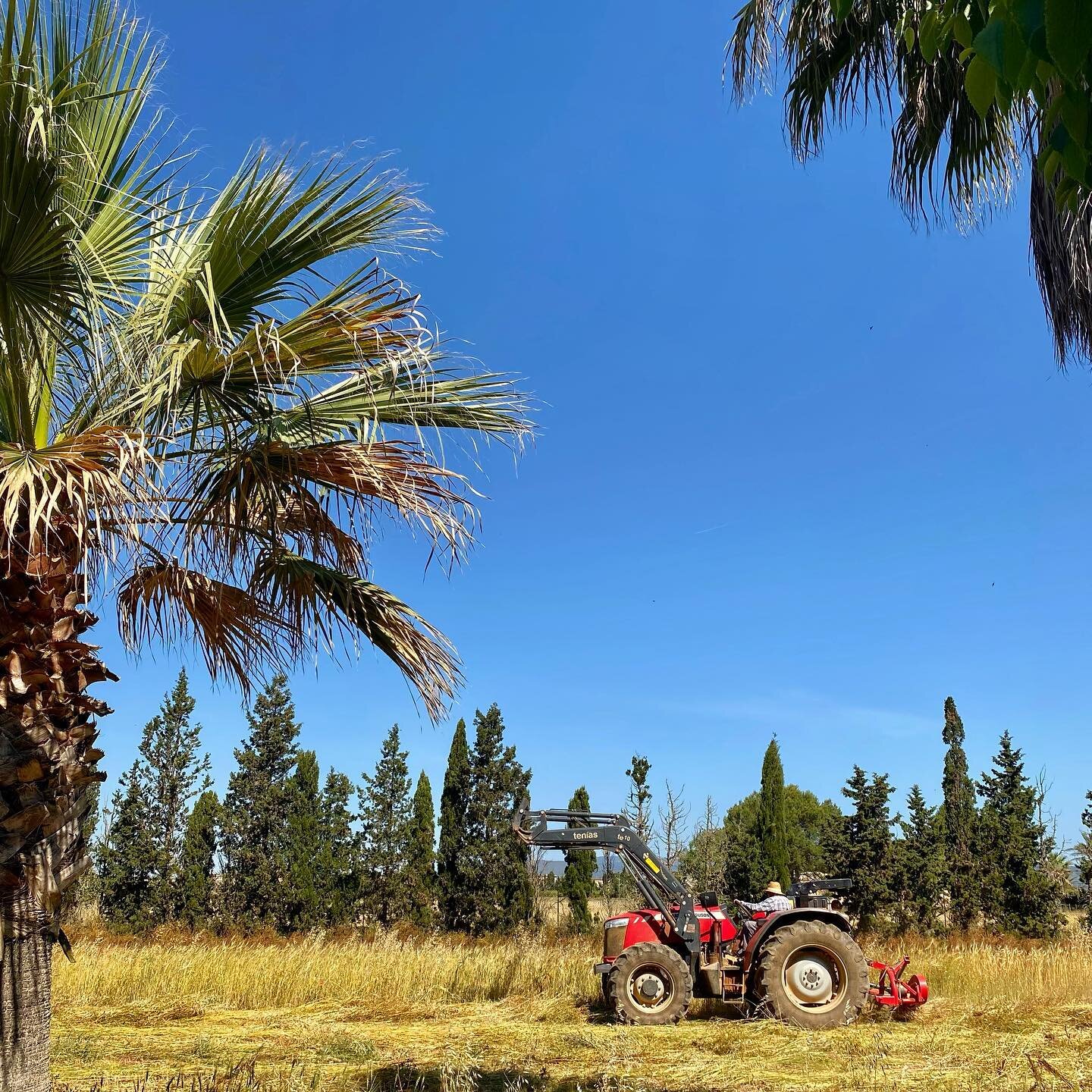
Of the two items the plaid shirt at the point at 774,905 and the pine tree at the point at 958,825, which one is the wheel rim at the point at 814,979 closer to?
the plaid shirt at the point at 774,905

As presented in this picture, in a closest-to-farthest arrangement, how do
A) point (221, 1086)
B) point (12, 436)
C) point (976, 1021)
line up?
point (12, 436), point (221, 1086), point (976, 1021)

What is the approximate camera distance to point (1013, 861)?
18000 mm

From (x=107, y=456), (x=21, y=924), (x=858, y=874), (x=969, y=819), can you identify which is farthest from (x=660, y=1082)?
(x=969, y=819)

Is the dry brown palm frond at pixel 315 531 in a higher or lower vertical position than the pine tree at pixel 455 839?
higher

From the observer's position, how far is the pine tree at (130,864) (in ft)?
62.6

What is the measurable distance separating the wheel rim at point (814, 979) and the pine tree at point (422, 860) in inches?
484

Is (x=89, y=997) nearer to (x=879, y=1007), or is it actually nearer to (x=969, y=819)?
(x=879, y=1007)

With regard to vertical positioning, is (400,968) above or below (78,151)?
below

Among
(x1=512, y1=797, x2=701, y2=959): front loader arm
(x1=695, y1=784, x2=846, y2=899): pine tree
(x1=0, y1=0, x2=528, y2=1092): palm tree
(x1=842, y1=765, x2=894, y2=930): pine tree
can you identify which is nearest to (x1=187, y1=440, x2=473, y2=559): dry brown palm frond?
(x1=0, y1=0, x2=528, y2=1092): palm tree

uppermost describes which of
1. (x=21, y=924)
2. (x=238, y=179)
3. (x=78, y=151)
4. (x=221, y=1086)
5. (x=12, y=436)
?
(x=238, y=179)

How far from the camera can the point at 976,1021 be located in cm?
880

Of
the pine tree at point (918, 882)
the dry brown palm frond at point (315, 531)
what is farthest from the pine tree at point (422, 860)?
the dry brown palm frond at point (315, 531)

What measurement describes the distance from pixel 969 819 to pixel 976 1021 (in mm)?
13708

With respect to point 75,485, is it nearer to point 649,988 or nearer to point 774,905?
point 649,988
